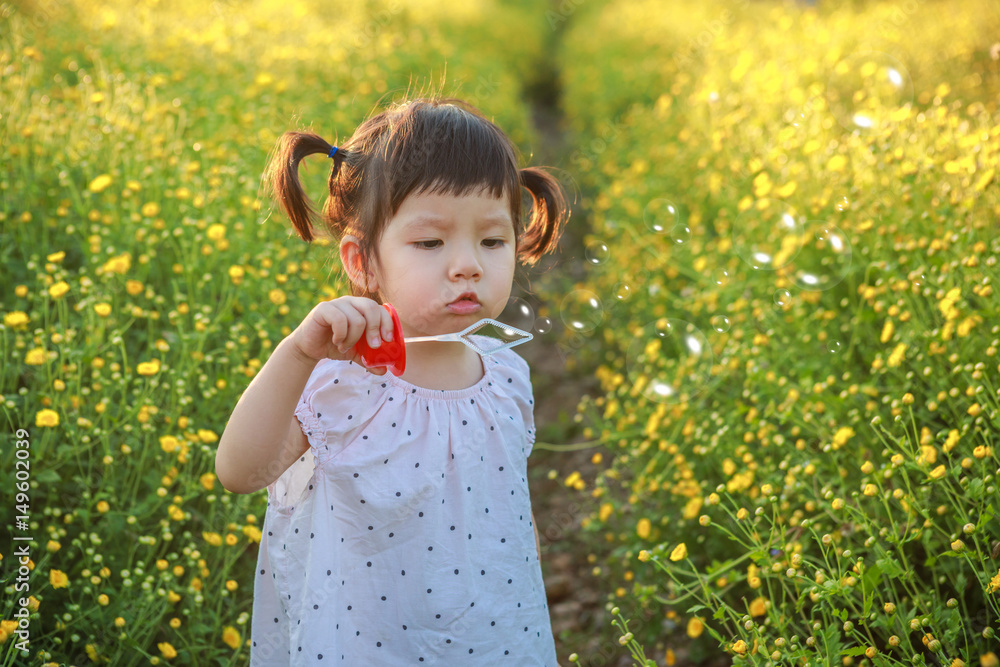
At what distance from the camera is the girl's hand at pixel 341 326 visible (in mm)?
A: 1230

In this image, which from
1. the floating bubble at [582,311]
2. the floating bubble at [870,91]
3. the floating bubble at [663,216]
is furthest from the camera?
the floating bubble at [870,91]

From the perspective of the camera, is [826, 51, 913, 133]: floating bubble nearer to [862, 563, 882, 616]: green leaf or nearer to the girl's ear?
[862, 563, 882, 616]: green leaf

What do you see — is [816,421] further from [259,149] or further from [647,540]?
[259,149]

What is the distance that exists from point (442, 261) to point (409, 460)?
1.21ft

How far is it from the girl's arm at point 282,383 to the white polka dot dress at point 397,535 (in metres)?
0.11

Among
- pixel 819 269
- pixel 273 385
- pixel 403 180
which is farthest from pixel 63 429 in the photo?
pixel 819 269

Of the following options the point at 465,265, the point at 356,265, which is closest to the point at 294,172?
the point at 356,265

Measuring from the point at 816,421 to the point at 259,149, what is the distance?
106 inches

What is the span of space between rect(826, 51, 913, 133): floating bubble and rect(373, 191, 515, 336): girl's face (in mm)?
2098

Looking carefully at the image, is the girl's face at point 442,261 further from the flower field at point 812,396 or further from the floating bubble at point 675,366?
the floating bubble at point 675,366

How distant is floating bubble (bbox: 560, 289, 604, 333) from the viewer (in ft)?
8.04

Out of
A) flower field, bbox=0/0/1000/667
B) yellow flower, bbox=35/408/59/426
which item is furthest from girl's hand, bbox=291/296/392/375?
yellow flower, bbox=35/408/59/426

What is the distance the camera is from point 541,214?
72.8 inches

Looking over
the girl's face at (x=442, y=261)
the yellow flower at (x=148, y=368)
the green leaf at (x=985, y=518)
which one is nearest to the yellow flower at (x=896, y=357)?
the green leaf at (x=985, y=518)
